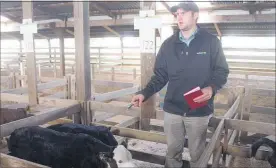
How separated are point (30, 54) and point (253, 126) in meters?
2.77

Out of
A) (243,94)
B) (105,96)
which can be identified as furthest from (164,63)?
(243,94)

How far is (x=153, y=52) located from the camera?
8.43 ft

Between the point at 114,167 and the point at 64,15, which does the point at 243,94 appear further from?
the point at 64,15

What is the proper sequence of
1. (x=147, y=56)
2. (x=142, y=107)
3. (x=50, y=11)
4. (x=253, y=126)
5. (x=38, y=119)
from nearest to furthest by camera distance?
(x=253, y=126) → (x=38, y=119) → (x=147, y=56) → (x=142, y=107) → (x=50, y=11)

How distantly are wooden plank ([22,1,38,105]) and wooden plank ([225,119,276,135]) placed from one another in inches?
97.2

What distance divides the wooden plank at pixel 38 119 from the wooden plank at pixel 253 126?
1709mm

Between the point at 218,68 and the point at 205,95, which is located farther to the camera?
the point at 218,68

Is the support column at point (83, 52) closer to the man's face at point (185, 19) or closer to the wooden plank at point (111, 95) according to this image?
the wooden plank at point (111, 95)

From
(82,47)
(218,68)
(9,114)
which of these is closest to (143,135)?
(218,68)

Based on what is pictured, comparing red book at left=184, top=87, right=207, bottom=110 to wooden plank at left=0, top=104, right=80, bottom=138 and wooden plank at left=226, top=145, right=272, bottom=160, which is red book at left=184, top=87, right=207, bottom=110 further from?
wooden plank at left=0, top=104, right=80, bottom=138

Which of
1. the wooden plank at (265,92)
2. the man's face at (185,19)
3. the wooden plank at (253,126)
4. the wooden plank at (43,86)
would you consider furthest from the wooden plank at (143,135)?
the wooden plank at (43,86)

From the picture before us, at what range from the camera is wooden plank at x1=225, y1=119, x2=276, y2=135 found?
220 centimetres

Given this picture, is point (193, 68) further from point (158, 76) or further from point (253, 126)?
point (253, 126)

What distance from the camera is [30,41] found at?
3199mm
